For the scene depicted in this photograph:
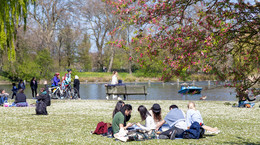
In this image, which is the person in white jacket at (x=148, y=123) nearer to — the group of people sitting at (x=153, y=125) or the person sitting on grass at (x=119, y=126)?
the group of people sitting at (x=153, y=125)

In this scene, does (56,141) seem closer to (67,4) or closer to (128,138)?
(128,138)

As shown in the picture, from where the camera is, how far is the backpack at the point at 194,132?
32.3 ft

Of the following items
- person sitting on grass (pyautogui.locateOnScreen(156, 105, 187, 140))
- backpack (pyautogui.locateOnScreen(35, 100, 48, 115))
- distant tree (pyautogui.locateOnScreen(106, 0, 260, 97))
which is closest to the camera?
distant tree (pyautogui.locateOnScreen(106, 0, 260, 97))

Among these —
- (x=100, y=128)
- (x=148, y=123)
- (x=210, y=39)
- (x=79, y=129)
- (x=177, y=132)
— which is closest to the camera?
(x=210, y=39)

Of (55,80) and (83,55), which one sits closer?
(55,80)

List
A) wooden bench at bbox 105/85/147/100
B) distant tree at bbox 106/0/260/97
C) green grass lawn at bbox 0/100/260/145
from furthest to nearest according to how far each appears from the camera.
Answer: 1. wooden bench at bbox 105/85/147/100
2. green grass lawn at bbox 0/100/260/145
3. distant tree at bbox 106/0/260/97

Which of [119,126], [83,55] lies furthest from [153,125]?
[83,55]

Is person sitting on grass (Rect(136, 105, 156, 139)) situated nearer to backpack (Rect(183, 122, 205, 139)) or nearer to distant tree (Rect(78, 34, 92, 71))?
backpack (Rect(183, 122, 205, 139))

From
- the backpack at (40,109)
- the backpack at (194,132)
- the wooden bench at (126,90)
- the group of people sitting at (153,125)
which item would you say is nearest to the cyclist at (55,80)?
the wooden bench at (126,90)

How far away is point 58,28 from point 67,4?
6.49m

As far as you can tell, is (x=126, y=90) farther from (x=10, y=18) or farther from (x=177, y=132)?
(x=177, y=132)

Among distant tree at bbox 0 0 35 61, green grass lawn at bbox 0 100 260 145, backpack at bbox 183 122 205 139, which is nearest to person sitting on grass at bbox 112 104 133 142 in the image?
green grass lawn at bbox 0 100 260 145

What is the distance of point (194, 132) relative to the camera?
984cm

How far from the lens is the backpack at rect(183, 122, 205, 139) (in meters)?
9.84
